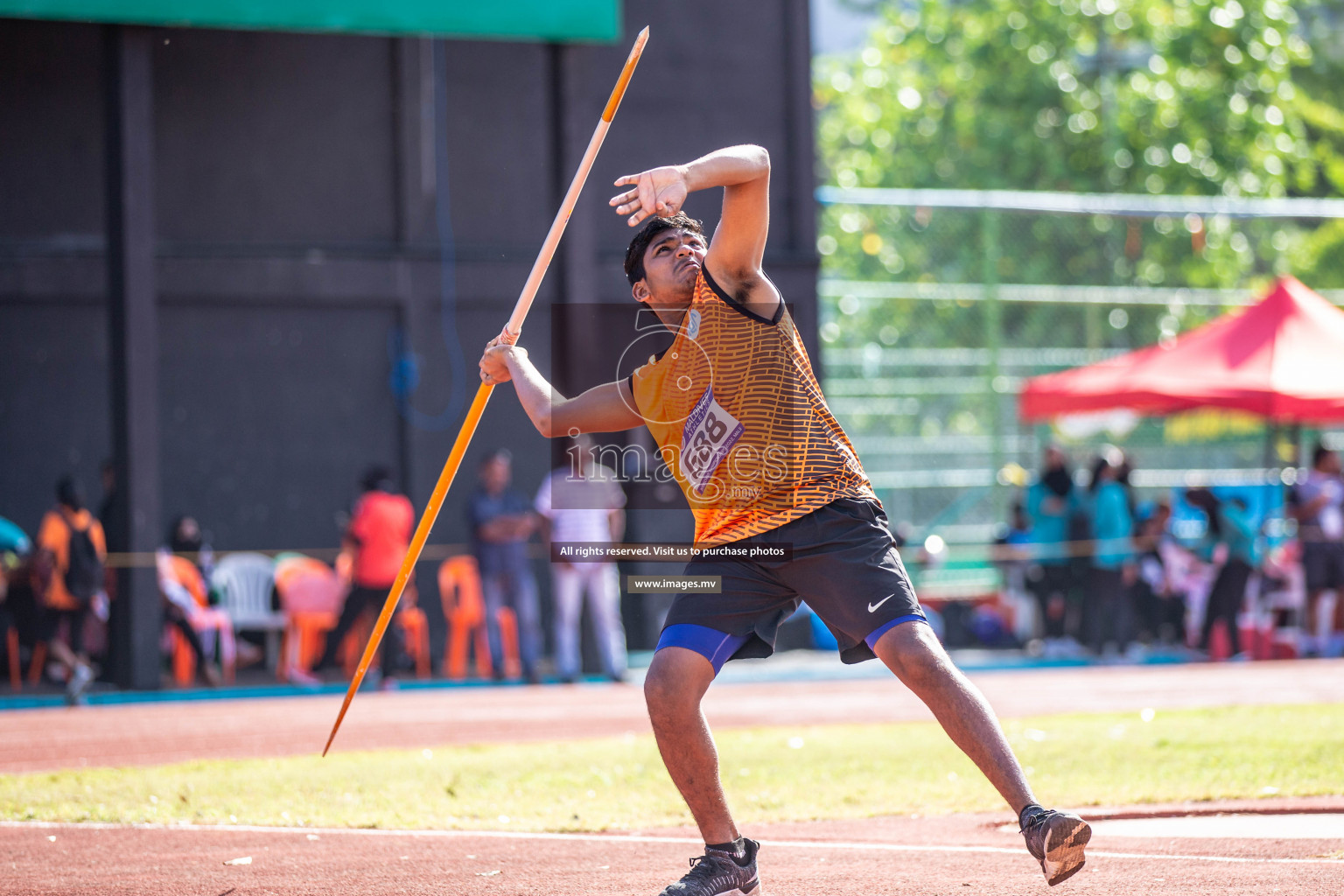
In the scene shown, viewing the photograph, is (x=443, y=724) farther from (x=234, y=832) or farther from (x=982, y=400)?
(x=982, y=400)

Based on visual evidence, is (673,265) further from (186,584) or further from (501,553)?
(186,584)

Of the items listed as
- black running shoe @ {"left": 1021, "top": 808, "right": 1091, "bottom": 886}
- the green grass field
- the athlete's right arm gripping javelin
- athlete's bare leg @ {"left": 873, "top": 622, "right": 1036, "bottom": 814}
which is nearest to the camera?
black running shoe @ {"left": 1021, "top": 808, "right": 1091, "bottom": 886}

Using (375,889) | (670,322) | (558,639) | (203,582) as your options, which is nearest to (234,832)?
(375,889)

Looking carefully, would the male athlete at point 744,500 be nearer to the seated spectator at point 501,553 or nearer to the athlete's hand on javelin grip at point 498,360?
the athlete's hand on javelin grip at point 498,360

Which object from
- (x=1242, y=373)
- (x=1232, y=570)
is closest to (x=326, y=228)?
(x=1242, y=373)

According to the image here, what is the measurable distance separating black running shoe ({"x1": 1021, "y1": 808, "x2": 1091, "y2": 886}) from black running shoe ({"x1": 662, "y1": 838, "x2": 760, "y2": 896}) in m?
0.89

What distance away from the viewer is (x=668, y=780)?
7.92 meters

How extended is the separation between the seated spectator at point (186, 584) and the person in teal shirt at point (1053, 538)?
316 inches

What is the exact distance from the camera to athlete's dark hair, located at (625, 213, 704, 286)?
4805 mm

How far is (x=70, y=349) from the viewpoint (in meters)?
15.3

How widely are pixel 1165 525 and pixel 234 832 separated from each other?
12.0m

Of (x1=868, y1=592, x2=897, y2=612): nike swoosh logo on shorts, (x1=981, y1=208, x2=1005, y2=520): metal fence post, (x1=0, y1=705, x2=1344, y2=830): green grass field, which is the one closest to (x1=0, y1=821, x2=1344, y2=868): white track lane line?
(x1=0, y1=705, x2=1344, y2=830): green grass field

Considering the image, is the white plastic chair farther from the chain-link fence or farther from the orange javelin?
the orange javelin

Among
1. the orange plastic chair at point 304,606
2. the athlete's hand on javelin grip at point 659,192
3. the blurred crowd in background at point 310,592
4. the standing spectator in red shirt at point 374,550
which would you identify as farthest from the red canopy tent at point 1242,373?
the athlete's hand on javelin grip at point 659,192
